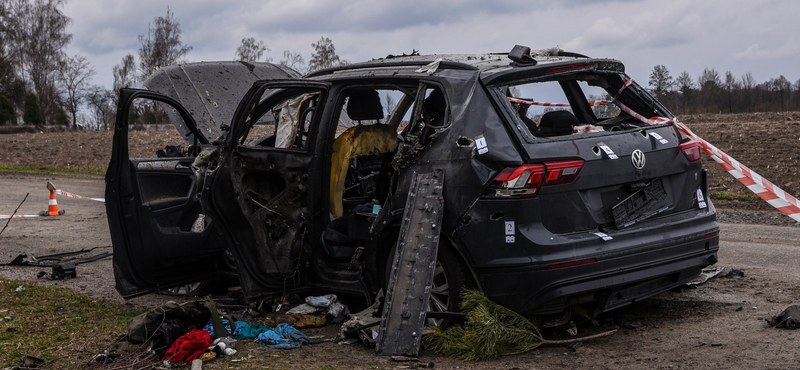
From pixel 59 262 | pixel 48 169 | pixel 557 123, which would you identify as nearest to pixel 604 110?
pixel 557 123

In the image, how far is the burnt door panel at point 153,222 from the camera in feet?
17.6

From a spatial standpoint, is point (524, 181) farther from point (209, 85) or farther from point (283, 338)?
point (209, 85)

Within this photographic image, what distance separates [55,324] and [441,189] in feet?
10.8

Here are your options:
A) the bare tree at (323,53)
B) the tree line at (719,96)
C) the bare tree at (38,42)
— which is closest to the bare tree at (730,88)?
the tree line at (719,96)

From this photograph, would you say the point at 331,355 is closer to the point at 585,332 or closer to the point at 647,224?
the point at 585,332

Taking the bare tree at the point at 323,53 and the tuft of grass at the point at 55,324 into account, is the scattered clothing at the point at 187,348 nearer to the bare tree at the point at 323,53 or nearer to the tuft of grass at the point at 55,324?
the tuft of grass at the point at 55,324

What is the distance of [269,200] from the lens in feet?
17.4

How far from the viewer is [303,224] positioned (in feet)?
17.4

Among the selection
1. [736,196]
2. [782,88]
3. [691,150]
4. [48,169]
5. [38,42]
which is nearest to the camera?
[691,150]

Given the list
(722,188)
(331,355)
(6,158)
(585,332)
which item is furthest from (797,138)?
(6,158)

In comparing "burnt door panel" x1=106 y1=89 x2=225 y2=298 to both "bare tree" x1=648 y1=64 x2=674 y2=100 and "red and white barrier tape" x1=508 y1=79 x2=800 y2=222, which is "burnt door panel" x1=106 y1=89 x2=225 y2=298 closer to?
"red and white barrier tape" x1=508 y1=79 x2=800 y2=222

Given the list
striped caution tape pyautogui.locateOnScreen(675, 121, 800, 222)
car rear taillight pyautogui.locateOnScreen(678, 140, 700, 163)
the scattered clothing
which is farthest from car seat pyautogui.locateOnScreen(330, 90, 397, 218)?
striped caution tape pyautogui.locateOnScreen(675, 121, 800, 222)

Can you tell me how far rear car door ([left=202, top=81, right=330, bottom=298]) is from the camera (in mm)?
5148

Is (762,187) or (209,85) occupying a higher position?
(209,85)
